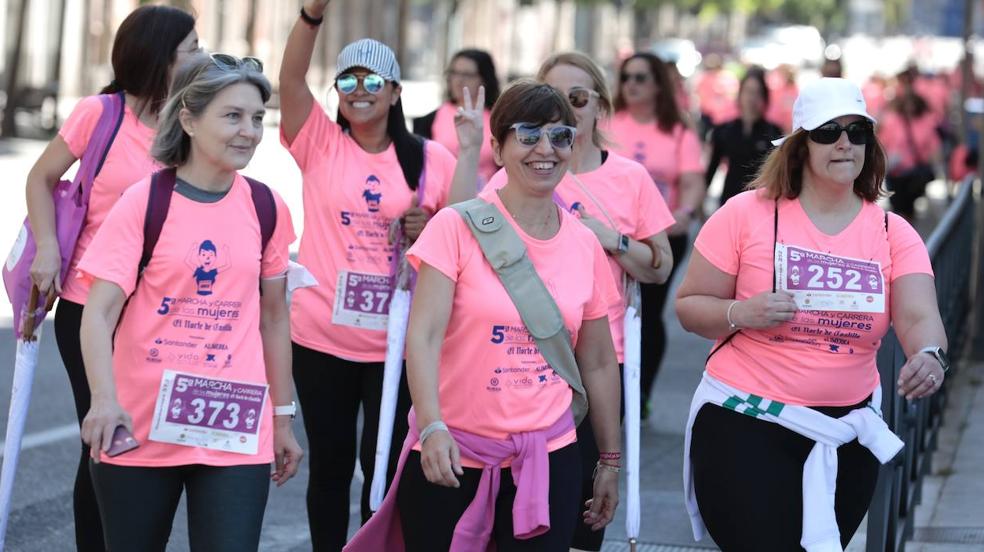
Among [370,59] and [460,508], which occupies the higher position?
[370,59]

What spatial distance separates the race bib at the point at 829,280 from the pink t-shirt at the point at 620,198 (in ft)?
4.17

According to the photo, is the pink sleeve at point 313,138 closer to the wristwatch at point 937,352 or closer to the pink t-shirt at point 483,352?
the pink t-shirt at point 483,352

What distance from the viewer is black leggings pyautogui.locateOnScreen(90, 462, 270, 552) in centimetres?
424

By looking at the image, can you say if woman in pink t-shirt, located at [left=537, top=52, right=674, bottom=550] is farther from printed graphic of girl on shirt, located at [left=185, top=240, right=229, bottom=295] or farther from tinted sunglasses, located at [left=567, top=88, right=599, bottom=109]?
printed graphic of girl on shirt, located at [left=185, top=240, right=229, bottom=295]

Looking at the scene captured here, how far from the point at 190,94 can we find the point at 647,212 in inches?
83.5

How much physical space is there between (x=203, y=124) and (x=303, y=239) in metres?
1.61

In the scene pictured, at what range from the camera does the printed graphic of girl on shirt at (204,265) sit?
14.0ft

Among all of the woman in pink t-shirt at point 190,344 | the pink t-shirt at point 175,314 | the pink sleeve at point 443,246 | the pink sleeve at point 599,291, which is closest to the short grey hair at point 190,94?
the woman in pink t-shirt at point 190,344

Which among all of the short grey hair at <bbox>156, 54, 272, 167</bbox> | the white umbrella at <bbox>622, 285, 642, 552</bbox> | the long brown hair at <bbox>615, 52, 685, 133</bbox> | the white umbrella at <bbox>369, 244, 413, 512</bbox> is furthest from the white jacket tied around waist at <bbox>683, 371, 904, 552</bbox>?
the long brown hair at <bbox>615, 52, 685, 133</bbox>

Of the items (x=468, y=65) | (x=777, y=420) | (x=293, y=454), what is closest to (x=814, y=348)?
(x=777, y=420)

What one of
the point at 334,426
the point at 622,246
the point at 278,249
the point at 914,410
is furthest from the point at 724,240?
the point at 914,410

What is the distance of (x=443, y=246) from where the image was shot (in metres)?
4.25

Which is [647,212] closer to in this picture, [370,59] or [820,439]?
[370,59]

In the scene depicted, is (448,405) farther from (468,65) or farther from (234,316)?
(468,65)
